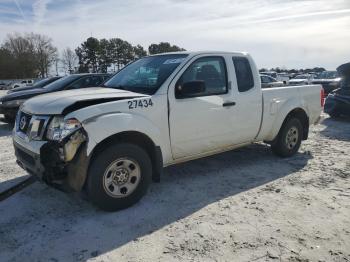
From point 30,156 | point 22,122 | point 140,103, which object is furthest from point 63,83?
point 140,103

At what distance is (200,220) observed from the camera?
160 inches

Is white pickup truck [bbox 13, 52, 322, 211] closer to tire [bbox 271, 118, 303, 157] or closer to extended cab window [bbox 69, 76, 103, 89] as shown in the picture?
tire [bbox 271, 118, 303, 157]

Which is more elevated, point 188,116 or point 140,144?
point 188,116

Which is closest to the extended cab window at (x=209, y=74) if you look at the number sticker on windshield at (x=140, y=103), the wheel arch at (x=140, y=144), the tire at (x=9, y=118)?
the number sticker on windshield at (x=140, y=103)

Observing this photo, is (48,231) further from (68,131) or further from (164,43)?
(164,43)

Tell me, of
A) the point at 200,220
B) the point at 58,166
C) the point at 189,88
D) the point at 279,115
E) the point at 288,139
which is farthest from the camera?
the point at 288,139

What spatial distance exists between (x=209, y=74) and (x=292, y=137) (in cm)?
239

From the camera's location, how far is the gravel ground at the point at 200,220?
341 centimetres

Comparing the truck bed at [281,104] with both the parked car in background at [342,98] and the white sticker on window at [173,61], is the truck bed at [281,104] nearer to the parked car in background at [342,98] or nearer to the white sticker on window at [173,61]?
the white sticker on window at [173,61]

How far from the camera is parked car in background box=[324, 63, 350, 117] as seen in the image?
11.4 meters

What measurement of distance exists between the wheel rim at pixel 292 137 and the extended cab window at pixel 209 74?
1.93m

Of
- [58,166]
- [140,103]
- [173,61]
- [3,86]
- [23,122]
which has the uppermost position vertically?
[173,61]

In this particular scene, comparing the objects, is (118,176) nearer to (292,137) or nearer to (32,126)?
(32,126)

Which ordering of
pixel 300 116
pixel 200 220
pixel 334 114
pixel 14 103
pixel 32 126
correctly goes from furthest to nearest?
pixel 334 114 < pixel 14 103 < pixel 300 116 < pixel 32 126 < pixel 200 220
